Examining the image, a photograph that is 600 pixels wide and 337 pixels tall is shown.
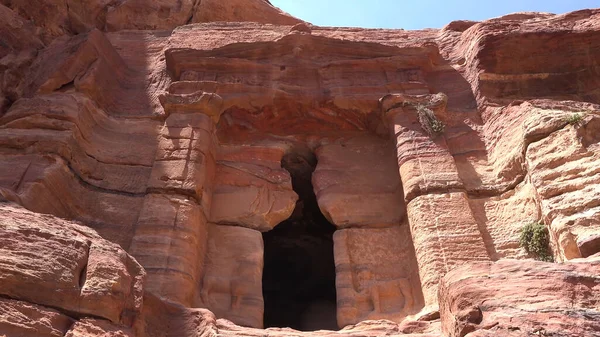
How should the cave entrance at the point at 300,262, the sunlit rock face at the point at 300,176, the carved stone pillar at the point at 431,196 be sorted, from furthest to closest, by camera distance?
the cave entrance at the point at 300,262, the carved stone pillar at the point at 431,196, the sunlit rock face at the point at 300,176

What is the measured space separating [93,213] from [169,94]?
2.22 metres

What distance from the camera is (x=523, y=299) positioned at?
3.97 metres

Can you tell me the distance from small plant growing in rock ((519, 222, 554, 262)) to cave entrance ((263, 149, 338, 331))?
3729 mm

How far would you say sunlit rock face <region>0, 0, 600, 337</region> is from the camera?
164 inches

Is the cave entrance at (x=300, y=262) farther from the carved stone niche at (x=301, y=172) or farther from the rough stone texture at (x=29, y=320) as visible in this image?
the rough stone texture at (x=29, y=320)

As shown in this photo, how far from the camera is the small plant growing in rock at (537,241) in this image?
21.1 feet

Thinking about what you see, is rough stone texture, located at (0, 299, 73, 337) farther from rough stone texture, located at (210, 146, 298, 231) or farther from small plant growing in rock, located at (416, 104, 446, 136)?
small plant growing in rock, located at (416, 104, 446, 136)

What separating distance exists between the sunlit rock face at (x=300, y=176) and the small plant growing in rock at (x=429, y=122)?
3 cm

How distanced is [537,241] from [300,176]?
163 inches

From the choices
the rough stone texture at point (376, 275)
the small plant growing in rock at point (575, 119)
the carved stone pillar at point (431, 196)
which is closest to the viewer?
the carved stone pillar at point (431, 196)

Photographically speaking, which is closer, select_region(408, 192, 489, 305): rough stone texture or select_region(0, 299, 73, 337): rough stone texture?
select_region(0, 299, 73, 337): rough stone texture

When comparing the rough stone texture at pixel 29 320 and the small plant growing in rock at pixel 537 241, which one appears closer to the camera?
the rough stone texture at pixel 29 320

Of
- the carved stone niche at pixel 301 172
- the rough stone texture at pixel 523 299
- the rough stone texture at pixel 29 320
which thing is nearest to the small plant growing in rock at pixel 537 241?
the carved stone niche at pixel 301 172

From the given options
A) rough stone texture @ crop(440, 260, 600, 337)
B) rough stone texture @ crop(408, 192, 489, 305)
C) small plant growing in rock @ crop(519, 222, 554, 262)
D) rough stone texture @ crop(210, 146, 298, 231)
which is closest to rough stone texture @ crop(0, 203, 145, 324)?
rough stone texture @ crop(440, 260, 600, 337)
